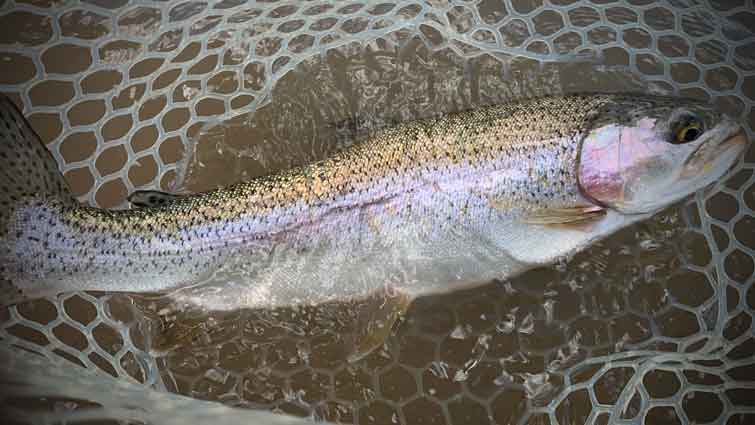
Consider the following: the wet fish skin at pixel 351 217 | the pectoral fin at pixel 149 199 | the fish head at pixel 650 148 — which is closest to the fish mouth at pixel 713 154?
the fish head at pixel 650 148

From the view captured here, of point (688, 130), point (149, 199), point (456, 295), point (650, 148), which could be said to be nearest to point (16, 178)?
point (149, 199)

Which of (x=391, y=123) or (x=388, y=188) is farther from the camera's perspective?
(x=391, y=123)

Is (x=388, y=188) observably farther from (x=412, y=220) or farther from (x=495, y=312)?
(x=495, y=312)

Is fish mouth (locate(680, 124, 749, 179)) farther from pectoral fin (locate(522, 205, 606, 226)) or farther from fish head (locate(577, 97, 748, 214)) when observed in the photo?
pectoral fin (locate(522, 205, 606, 226))

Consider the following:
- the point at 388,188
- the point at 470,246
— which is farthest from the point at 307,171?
the point at 470,246

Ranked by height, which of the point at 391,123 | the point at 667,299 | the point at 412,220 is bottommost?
the point at 667,299

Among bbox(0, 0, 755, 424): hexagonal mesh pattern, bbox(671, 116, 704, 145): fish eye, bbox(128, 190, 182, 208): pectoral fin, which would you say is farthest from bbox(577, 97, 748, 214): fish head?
bbox(128, 190, 182, 208): pectoral fin

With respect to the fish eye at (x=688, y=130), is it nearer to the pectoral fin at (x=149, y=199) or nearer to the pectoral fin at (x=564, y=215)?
the pectoral fin at (x=564, y=215)
